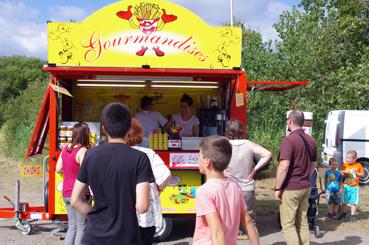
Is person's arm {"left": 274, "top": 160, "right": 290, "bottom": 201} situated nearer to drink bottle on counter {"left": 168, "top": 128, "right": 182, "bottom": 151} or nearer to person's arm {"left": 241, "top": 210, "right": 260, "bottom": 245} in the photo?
drink bottle on counter {"left": 168, "top": 128, "right": 182, "bottom": 151}

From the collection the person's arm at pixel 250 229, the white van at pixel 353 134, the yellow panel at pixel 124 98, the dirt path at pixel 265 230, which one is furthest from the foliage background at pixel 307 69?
the person's arm at pixel 250 229

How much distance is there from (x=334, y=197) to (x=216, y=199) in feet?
21.5

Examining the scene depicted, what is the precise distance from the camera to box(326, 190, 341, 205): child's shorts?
8898 millimetres

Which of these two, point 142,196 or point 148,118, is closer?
point 142,196

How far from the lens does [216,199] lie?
9.80 feet

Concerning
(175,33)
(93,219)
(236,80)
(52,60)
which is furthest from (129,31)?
(93,219)

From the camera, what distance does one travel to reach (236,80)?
23.8 ft

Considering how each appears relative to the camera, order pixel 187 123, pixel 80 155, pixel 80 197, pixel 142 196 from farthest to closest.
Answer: pixel 187 123 < pixel 80 155 < pixel 80 197 < pixel 142 196

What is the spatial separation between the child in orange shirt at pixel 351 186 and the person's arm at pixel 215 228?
651cm

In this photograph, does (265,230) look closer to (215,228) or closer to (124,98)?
(124,98)

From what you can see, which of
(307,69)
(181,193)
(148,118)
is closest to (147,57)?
(148,118)

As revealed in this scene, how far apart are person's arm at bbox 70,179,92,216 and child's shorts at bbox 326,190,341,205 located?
6398 millimetres

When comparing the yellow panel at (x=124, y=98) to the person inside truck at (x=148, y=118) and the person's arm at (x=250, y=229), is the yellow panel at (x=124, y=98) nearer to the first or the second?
the person inside truck at (x=148, y=118)

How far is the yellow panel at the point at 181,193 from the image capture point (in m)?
6.91
